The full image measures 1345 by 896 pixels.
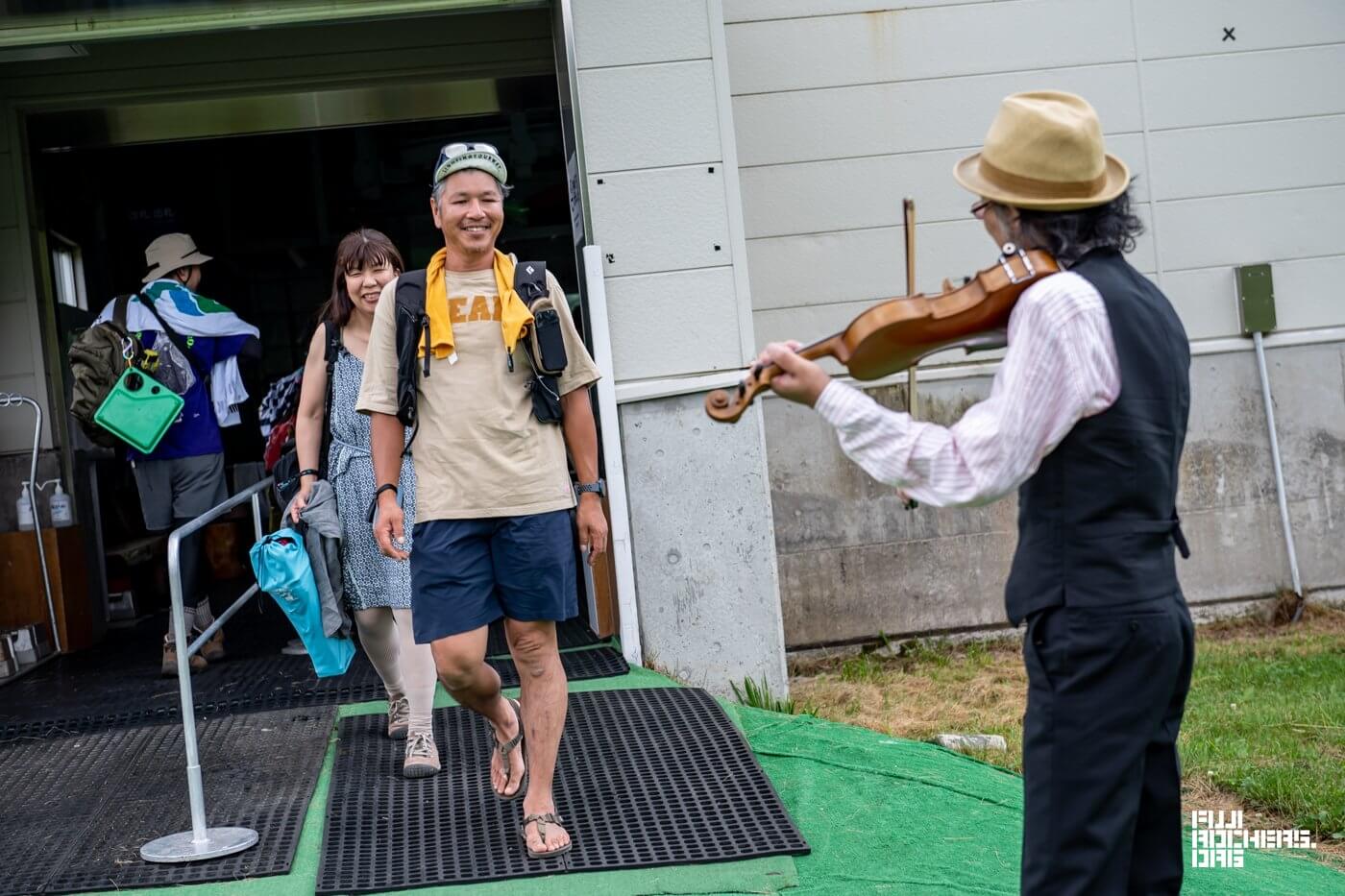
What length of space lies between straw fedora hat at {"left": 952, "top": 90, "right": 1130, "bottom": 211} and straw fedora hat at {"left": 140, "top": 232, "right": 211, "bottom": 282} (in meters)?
4.79

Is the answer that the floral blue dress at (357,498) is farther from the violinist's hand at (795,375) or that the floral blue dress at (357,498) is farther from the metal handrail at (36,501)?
the metal handrail at (36,501)

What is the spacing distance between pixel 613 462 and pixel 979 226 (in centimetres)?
257

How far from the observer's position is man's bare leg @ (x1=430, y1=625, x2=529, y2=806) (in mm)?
3744

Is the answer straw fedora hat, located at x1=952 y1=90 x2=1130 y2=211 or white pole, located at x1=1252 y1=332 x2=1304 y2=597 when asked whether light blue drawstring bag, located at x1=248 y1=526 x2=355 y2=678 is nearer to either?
straw fedora hat, located at x1=952 y1=90 x2=1130 y2=211

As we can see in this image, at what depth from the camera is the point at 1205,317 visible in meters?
7.30

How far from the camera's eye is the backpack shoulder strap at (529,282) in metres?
3.86

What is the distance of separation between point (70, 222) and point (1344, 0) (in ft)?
24.3

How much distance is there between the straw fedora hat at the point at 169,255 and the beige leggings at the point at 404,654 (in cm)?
250

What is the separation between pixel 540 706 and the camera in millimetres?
3807

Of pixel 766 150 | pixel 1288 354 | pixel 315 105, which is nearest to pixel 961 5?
pixel 766 150

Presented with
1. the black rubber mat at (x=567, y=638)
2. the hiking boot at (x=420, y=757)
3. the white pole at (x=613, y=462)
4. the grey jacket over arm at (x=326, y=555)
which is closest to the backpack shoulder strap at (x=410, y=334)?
the grey jacket over arm at (x=326, y=555)

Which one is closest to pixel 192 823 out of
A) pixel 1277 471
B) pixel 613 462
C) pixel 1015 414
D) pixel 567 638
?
pixel 613 462

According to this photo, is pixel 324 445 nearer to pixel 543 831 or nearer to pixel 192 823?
pixel 192 823

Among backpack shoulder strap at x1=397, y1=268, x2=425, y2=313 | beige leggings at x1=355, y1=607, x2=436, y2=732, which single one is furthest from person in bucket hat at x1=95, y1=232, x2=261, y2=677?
backpack shoulder strap at x1=397, y1=268, x2=425, y2=313
